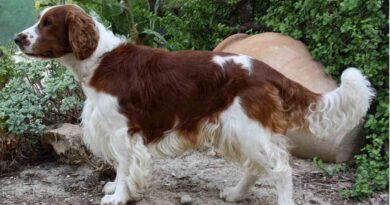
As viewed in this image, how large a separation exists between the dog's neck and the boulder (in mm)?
1581

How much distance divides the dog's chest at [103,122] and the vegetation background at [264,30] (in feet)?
3.68

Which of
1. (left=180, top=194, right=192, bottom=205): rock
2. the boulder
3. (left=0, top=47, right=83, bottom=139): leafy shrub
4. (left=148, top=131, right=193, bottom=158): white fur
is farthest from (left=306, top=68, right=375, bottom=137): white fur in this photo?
(left=0, top=47, right=83, bottom=139): leafy shrub

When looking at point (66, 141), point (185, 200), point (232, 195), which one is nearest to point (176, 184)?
point (185, 200)

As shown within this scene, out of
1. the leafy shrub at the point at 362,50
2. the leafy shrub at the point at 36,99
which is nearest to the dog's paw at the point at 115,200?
the leafy shrub at the point at 36,99

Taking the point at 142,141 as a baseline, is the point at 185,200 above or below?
below

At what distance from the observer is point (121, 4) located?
282 inches

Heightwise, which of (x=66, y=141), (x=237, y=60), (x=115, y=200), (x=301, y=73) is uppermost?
(x=237, y=60)

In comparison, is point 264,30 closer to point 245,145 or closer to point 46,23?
point 245,145

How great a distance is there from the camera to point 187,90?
432 cm

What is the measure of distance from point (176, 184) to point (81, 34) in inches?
58.7

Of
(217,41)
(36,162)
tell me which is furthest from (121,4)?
(36,162)

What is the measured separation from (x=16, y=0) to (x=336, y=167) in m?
5.71

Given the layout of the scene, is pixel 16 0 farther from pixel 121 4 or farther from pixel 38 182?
pixel 38 182

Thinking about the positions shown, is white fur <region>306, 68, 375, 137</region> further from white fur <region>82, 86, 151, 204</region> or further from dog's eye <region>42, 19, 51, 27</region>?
dog's eye <region>42, 19, 51, 27</region>
